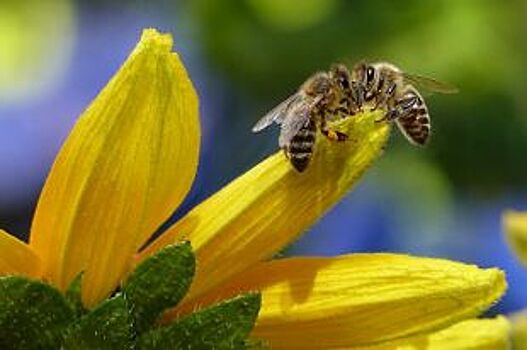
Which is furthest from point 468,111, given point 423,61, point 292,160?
point 292,160

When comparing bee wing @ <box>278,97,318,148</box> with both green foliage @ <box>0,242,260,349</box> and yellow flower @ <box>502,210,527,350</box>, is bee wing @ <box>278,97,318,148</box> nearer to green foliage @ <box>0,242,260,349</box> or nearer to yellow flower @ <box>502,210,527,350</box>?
green foliage @ <box>0,242,260,349</box>

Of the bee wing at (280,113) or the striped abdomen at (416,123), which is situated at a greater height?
the bee wing at (280,113)

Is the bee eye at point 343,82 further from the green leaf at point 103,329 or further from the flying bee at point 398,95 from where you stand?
the green leaf at point 103,329

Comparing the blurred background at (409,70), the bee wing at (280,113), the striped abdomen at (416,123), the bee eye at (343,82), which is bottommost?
the blurred background at (409,70)

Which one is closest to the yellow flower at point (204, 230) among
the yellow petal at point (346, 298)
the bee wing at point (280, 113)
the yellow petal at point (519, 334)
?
the yellow petal at point (346, 298)

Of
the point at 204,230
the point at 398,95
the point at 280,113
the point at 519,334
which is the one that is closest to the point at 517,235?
the point at 519,334

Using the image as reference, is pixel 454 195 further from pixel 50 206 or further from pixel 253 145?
pixel 50 206
